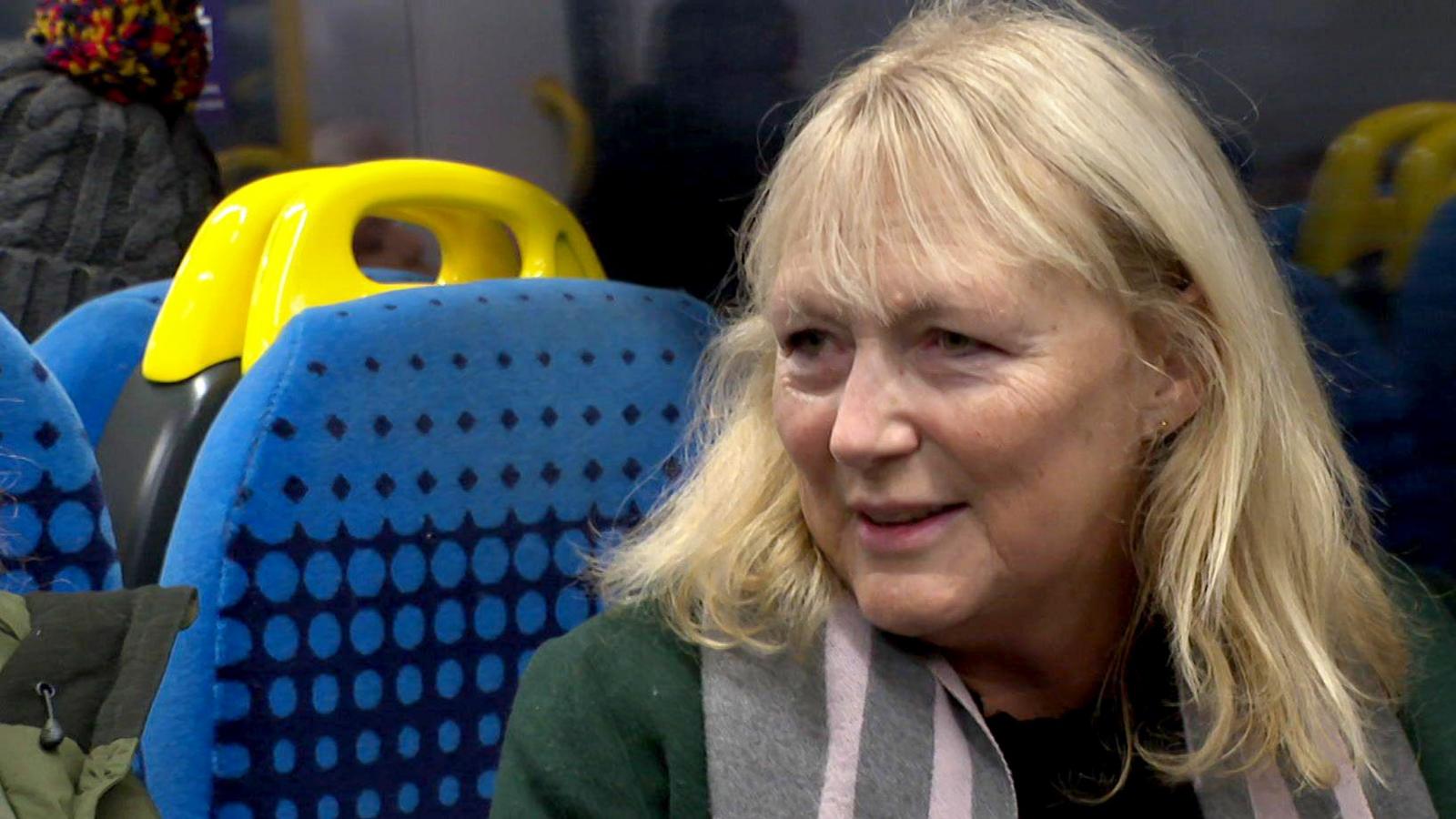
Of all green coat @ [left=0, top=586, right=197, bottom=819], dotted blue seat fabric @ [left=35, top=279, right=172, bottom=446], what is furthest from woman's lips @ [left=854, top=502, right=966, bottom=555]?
dotted blue seat fabric @ [left=35, top=279, right=172, bottom=446]

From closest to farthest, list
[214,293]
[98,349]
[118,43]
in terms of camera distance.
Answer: [214,293], [98,349], [118,43]

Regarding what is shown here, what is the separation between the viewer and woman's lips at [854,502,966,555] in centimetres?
97

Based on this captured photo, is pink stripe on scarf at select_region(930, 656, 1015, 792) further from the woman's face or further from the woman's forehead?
the woman's forehead

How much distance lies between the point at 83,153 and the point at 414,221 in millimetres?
591

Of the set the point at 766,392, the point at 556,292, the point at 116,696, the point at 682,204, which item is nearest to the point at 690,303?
the point at 556,292

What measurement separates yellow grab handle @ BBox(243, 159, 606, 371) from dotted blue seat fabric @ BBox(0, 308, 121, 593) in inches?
9.7

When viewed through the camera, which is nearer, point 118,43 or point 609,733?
point 609,733

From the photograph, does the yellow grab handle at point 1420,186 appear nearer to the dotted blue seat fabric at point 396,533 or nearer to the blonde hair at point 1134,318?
the blonde hair at point 1134,318

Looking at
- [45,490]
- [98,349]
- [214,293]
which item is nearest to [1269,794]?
[45,490]

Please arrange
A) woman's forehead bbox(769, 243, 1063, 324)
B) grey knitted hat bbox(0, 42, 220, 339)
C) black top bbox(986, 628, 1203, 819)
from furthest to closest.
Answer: grey knitted hat bbox(0, 42, 220, 339), black top bbox(986, 628, 1203, 819), woman's forehead bbox(769, 243, 1063, 324)

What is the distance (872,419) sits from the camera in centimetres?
95

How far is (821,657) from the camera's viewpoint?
1.04 meters

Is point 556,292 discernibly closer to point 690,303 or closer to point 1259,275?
point 690,303

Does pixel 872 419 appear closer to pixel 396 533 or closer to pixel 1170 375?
pixel 1170 375
